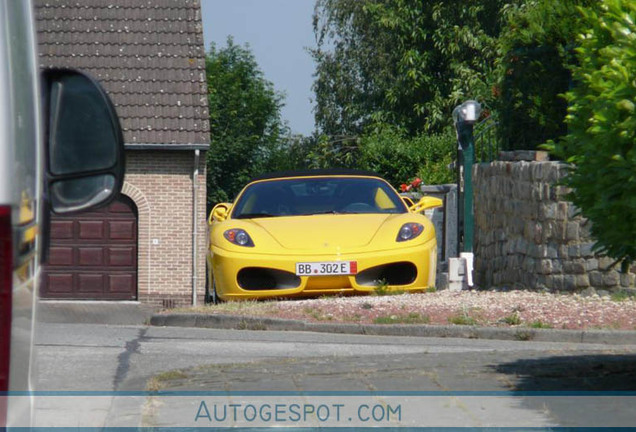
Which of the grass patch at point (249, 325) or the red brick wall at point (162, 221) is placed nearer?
the grass patch at point (249, 325)

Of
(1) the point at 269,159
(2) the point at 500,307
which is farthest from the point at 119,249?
(1) the point at 269,159

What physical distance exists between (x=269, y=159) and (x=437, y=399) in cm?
4655

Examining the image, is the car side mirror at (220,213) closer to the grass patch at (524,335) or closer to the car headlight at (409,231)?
the car headlight at (409,231)

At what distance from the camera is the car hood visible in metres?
11.8

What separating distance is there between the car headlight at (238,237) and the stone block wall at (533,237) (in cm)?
312

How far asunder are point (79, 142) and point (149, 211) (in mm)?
20680

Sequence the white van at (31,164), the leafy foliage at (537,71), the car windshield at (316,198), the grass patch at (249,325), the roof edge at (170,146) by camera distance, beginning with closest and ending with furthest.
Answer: the white van at (31,164), the grass patch at (249,325), the car windshield at (316,198), the leafy foliage at (537,71), the roof edge at (170,146)

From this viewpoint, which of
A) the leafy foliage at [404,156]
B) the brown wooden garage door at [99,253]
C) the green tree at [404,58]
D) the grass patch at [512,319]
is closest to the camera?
the grass patch at [512,319]

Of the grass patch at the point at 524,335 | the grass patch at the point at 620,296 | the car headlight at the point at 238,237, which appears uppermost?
the car headlight at the point at 238,237

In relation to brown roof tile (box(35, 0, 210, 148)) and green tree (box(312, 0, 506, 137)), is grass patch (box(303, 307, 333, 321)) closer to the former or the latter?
brown roof tile (box(35, 0, 210, 148))

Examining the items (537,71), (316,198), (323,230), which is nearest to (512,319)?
(323,230)

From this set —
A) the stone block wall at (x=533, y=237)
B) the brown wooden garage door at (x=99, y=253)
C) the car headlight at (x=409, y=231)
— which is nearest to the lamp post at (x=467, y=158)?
the stone block wall at (x=533, y=237)

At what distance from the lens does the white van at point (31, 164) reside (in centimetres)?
225

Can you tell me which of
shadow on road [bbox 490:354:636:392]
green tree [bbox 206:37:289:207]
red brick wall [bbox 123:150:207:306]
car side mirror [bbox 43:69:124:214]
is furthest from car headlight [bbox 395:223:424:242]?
green tree [bbox 206:37:289:207]
